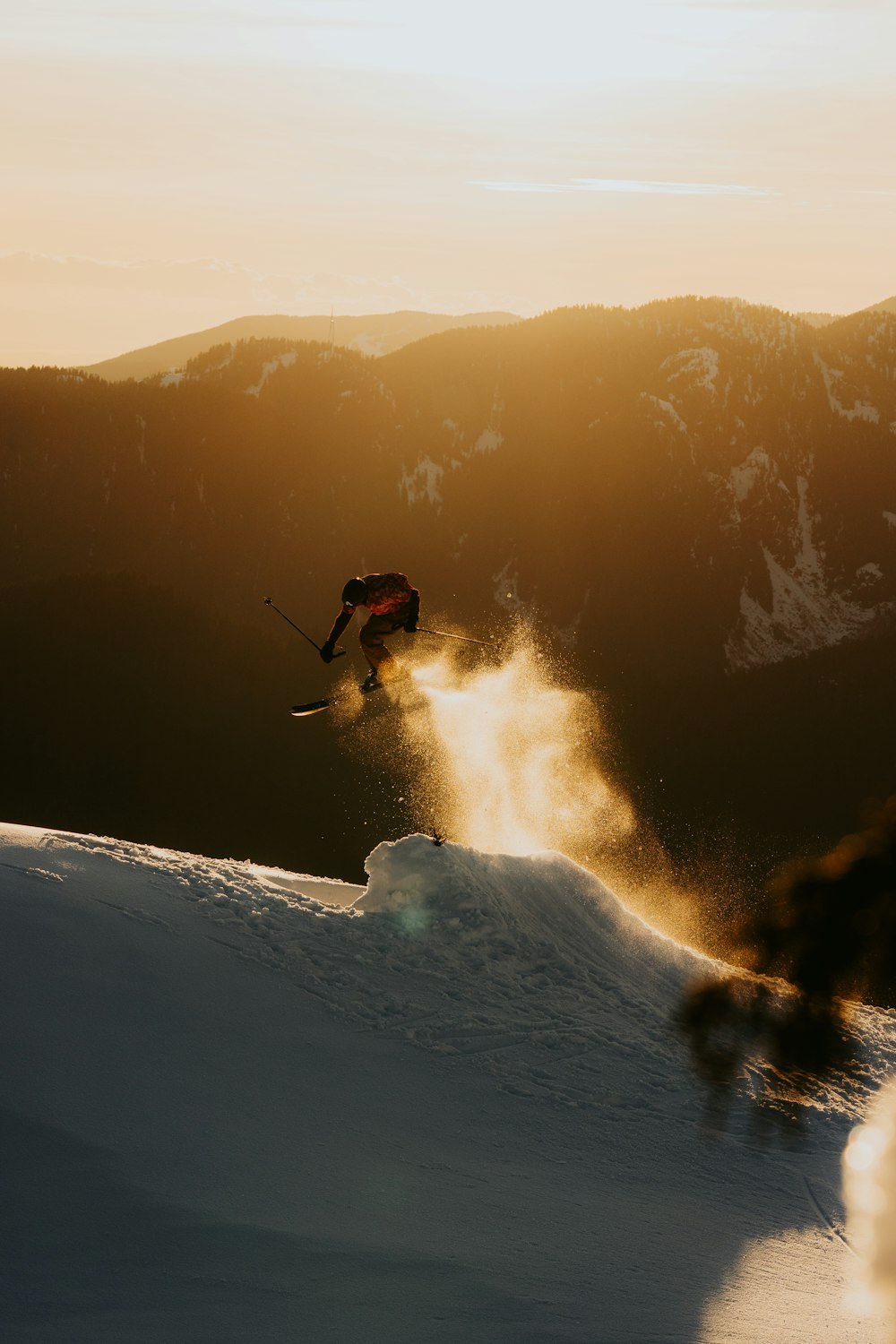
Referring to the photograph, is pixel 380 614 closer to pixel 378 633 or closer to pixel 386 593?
pixel 378 633

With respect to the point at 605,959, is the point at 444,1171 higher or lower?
lower

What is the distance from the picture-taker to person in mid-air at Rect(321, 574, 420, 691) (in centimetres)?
2169

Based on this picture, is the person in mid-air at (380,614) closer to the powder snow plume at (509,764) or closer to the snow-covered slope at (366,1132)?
the snow-covered slope at (366,1132)

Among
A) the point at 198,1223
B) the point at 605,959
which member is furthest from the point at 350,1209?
the point at 605,959

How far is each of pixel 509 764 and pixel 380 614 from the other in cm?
3111

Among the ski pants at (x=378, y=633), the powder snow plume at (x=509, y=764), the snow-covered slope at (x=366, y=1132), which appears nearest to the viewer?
the snow-covered slope at (x=366, y=1132)

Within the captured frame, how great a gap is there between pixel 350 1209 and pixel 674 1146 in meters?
7.32

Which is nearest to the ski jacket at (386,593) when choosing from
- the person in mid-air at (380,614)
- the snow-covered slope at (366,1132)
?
the person in mid-air at (380,614)

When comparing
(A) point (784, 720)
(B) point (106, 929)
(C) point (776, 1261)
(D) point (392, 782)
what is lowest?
(C) point (776, 1261)

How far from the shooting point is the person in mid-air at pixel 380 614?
71.2ft

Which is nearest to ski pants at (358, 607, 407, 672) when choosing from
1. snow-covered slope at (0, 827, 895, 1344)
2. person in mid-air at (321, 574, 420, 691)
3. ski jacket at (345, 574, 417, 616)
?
person in mid-air at (321, 574, 420, 691)

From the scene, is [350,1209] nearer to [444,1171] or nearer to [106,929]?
[444,1171]

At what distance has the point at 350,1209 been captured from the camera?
15.0 metres

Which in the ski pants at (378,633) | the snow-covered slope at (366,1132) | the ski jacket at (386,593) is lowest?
the snow-covered slope at (366,1132)
